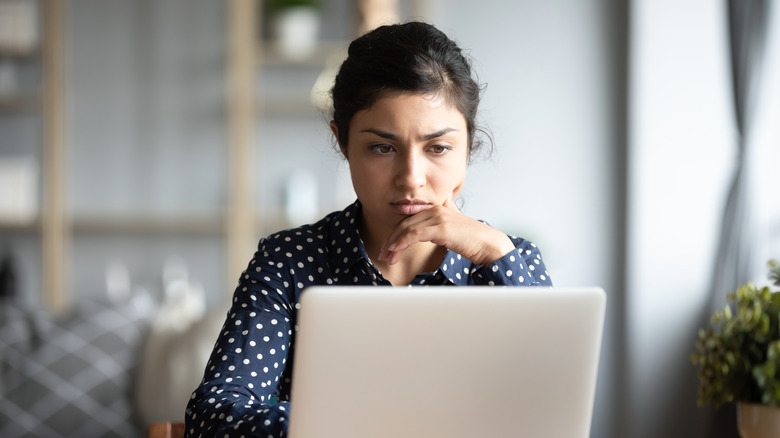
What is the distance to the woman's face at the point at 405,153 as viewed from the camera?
1.25 metres

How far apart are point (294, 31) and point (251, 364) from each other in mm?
2560

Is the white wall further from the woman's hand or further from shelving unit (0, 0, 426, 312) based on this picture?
the woman's hand

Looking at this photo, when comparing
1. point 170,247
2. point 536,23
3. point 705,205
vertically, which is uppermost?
point 536,23

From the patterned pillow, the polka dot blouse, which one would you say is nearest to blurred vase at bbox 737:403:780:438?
the polka dot blouse

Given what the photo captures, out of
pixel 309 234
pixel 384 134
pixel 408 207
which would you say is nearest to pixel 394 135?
pixel 384 134

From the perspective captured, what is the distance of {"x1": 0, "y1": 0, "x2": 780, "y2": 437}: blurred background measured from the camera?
136 inches

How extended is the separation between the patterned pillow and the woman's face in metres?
1.68

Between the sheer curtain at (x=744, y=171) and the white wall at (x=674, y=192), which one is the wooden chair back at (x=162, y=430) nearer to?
the sheer curtain at (x=744, y=171)

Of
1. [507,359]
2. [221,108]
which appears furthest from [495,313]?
[221,108]

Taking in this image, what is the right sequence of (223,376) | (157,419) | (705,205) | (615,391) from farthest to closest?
(615,391), (705,205), (157,419), (223,376)

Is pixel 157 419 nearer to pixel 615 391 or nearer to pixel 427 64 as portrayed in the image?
pixel 427 64

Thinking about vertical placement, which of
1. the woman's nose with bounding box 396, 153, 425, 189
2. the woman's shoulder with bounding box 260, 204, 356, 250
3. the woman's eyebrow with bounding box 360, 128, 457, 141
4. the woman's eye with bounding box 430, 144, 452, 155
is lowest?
the woman's shoulder with bounding box 260, 204, 356, 250

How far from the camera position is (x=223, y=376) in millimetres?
1135

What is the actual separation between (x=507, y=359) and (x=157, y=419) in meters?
1.99
